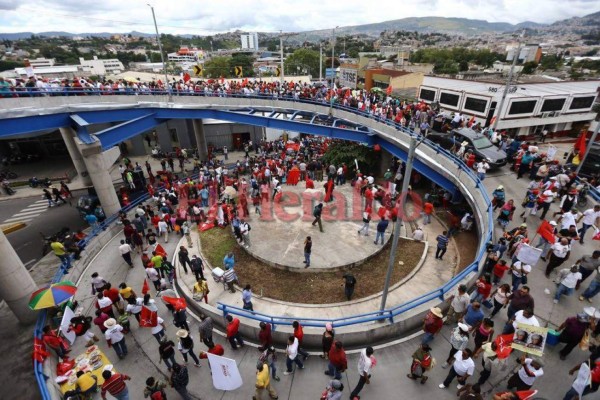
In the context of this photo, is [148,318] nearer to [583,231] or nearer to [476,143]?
[583,231]

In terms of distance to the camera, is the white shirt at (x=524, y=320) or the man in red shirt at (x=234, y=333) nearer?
the white shirt at (x=524, y=320)

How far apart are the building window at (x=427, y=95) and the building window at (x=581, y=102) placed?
17.1 m

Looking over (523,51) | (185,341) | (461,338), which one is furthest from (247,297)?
(523,51)

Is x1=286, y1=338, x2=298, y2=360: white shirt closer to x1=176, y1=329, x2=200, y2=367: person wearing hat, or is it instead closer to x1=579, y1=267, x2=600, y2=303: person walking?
x1=176, y1=329, x2=200, y2=367: person wearing hat

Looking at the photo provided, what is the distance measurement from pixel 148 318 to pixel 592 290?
14.2 metres

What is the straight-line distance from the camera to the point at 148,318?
9.95 metres

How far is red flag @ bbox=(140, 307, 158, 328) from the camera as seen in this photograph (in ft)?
32.0

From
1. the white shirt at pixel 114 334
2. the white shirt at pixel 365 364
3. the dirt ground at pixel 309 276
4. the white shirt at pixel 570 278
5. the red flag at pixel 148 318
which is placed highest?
the white shirt at pixel 570 278

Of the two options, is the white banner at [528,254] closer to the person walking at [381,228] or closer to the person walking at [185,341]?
the person walking at [381,228]

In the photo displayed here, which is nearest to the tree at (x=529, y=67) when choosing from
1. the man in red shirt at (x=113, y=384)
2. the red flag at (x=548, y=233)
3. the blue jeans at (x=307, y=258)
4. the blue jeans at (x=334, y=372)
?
the red flag at (x=548, y=233)

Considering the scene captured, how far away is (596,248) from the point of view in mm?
11781

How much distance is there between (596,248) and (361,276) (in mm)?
9188

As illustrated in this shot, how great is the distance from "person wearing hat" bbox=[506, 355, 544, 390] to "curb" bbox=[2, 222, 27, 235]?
28545 millimetres

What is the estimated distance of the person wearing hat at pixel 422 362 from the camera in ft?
26.1
